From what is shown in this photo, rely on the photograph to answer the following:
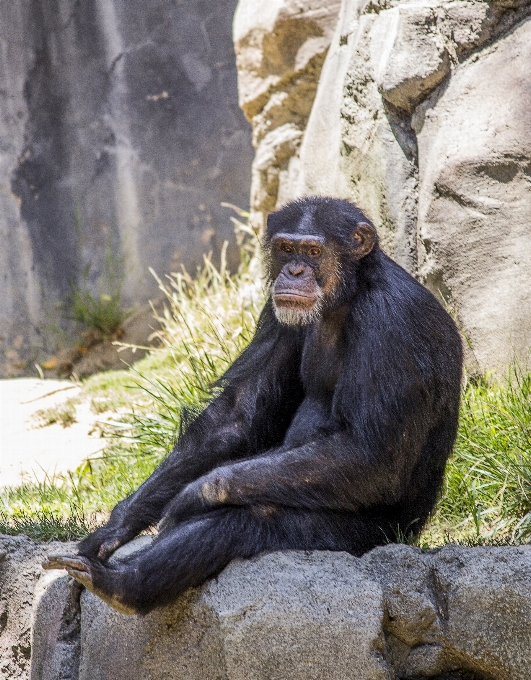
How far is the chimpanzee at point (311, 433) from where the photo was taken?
399 cm

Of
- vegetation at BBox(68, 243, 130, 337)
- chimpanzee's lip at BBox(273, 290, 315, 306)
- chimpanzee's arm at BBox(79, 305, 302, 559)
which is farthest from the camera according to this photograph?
vegetation at BBox(68, 243, 130, 337)

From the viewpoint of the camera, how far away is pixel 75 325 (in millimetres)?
11062

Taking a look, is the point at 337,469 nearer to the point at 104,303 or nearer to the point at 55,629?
the point at 55,629

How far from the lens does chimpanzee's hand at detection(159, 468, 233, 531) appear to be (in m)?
4.12

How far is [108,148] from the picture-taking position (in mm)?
10922

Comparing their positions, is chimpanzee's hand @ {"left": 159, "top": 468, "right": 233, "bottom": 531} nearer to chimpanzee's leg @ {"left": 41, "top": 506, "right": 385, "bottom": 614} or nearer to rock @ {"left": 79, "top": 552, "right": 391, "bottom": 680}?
chimpanzee's leg @ {"left": 41, "top": 506, "right": 385, "bottom": 614}

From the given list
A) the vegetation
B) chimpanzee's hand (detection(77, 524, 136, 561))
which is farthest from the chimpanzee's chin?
the vegetation

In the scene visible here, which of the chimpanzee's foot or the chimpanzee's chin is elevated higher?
the chimpanzee's chin

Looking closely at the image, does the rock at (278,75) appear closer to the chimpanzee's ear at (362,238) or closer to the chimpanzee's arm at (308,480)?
the chimpanzee's ear at (362,238)

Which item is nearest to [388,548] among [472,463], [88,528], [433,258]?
[472,463]

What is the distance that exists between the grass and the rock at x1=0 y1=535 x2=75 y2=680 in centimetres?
24

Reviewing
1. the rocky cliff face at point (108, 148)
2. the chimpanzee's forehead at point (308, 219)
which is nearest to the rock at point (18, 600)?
the chimpanzee's forehead at point (308, 219)

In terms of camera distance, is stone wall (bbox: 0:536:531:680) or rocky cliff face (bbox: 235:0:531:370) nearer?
stone wall (bbox: 0:536:531:680)

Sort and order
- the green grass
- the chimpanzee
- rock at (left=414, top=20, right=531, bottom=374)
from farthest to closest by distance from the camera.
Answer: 1. rock at (left=414, top=20, right=531, bottom=374)
2. the green grass
3. the chimpanzee
